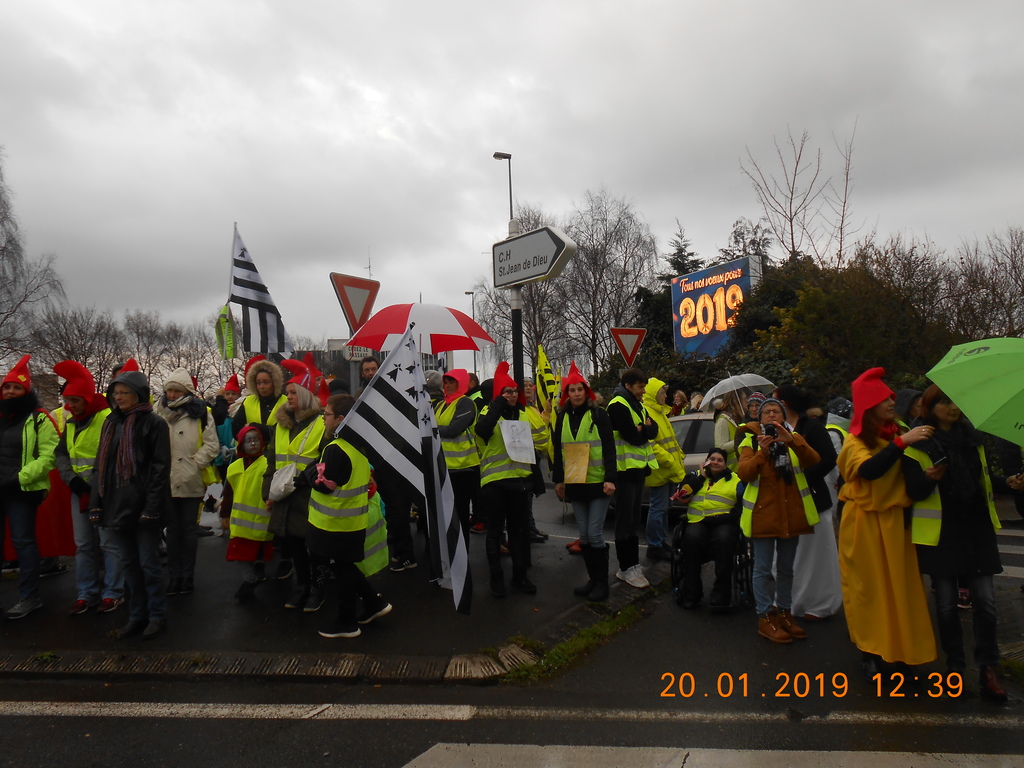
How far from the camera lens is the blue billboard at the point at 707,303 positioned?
26.7 metres

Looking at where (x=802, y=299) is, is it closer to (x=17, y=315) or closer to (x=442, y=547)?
(x=442, y=547)

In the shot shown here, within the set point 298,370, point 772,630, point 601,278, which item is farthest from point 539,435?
point 601,278

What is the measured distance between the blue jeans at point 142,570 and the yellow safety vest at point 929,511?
515cm

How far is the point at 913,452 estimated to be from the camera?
384cm

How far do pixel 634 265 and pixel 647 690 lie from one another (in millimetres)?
26949

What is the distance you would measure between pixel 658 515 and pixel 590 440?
1974 mm

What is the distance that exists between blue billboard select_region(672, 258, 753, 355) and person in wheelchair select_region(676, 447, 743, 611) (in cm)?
2150

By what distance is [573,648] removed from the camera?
459 centimetres

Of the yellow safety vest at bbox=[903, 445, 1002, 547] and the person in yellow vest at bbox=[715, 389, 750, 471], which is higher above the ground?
the person in yellow vest at bbox=[715, 389, 750, 471]

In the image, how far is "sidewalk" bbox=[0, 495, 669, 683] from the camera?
4.28m

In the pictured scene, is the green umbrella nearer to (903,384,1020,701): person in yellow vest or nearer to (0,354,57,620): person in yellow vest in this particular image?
(903,384,1020,701): person in yellow vest

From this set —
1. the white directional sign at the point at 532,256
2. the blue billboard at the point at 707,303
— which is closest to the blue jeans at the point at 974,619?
the white directional sign at the point at 532,256

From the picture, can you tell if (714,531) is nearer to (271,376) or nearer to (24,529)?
(271,376)

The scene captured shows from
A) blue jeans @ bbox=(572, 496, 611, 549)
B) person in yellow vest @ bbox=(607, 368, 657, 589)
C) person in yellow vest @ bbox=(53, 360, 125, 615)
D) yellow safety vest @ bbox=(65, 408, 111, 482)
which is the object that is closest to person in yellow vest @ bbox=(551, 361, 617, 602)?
blue jeans @ bbox=(572, 496, 611, 549)
